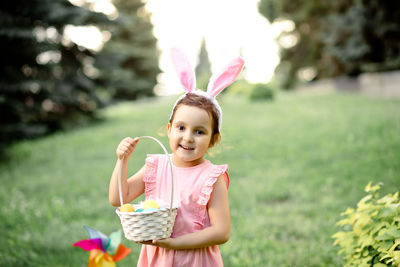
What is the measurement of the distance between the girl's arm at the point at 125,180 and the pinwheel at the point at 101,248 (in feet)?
1.54

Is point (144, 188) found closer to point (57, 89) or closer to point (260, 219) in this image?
point (260, 219)

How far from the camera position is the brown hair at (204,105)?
74.0 inches

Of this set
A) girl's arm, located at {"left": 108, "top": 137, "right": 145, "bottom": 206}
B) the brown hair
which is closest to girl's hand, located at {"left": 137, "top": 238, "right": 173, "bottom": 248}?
girl's arm, located at {"left": 108, "top": 137, "right": 145, "bottom": 206}

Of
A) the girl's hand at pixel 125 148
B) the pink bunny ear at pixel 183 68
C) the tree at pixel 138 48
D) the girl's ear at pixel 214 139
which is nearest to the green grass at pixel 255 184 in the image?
the girl's ear at pixel 214 139

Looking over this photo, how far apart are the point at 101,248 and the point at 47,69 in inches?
360

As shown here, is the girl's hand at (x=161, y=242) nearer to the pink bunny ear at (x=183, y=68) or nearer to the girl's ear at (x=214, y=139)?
the girl's ear at (x=214, y=139)

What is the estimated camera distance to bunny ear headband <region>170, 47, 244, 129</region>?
1.94 metres

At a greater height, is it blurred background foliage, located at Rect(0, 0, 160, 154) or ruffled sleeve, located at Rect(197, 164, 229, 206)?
blurred background foliage, located at Rect(0, 0, 160, 154)

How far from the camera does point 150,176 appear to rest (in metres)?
2.03

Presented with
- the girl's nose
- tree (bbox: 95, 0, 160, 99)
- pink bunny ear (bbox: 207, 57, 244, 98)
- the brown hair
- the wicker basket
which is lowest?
the wicker basket

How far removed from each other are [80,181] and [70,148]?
3.09m

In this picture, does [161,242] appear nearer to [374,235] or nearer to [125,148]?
[125,148]

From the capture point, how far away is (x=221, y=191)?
73.8 inches

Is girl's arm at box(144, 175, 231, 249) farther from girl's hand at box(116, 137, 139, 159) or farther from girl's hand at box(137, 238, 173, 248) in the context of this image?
girl's hand at box(116, 137, 139, 159)
